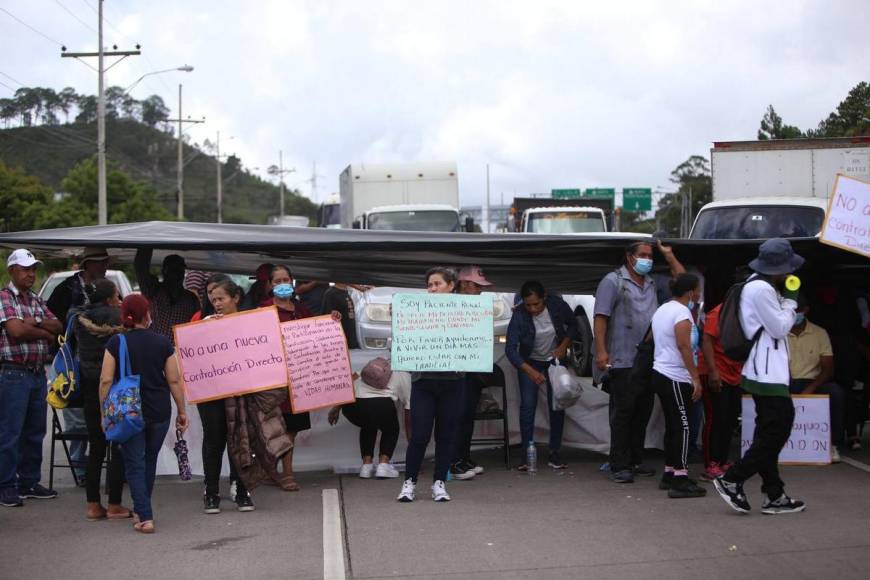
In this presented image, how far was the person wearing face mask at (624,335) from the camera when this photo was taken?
9031 millimetres

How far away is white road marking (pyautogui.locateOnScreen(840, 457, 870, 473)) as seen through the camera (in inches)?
372

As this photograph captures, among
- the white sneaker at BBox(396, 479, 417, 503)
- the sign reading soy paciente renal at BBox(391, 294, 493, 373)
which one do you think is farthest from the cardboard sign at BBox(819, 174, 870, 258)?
the white sneaker at BBox(396, 479, 417, 503)

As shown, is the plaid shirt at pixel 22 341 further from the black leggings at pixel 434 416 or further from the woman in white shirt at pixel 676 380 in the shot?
the woman in white shirt at pixel 676 380

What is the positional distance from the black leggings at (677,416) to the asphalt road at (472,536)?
1.14 ft

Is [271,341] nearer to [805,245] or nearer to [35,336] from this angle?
[35,336]

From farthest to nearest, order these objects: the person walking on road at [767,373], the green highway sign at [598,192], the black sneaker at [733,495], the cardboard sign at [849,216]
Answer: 1. the green highway sign at [598,192]
2. the cardboard sign at [849,216]
3. the black sneaker at [733,495]
4. the person walking on road at [767,373]

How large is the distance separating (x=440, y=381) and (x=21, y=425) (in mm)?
3339

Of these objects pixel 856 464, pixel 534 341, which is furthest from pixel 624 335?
pixel 856 464

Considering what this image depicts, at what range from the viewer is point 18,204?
38.2 meters

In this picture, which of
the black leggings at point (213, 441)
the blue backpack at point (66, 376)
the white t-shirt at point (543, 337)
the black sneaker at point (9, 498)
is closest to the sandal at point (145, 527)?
the black leggings at point (213, 441)

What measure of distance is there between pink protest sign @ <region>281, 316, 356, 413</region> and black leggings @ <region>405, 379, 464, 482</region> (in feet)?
3.42

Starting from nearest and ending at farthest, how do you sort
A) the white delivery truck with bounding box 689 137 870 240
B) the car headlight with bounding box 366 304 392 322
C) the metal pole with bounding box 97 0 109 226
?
the car headlight with bounding box 366 304 392 322, the white delivery truck with bounding box 689 137 870 240, the metal pole with bounding box 97 0 109 226

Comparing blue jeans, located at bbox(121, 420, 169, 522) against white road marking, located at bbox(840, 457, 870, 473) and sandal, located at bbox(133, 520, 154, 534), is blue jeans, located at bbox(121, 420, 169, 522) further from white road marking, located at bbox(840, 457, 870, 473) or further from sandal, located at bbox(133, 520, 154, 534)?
white road marking, located at bbox(840, 457, 870, 473)

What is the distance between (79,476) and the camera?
9.49 m
